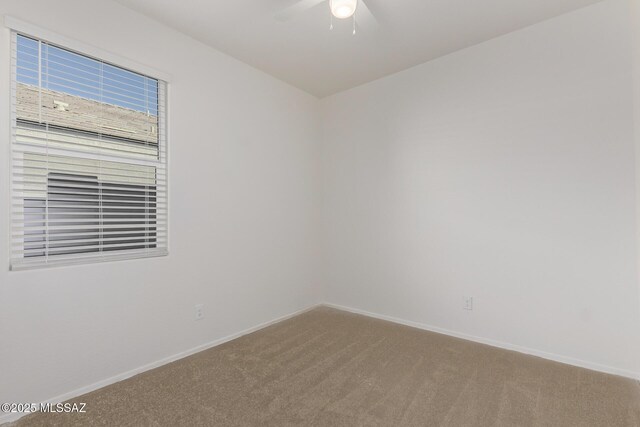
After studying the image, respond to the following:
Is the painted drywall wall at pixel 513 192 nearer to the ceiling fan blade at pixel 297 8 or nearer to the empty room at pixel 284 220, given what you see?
the empty room at pixel 284 220

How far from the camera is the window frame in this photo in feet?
5.98

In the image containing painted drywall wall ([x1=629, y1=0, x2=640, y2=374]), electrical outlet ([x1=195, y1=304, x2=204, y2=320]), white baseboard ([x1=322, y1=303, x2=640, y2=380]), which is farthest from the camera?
electrical outlet ([x1=195, y1=304, x2=204, y2=320])

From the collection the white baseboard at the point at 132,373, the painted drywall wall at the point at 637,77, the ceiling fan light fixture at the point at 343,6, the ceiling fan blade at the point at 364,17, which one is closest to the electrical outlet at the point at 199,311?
the white baseboard at the point at 132,373

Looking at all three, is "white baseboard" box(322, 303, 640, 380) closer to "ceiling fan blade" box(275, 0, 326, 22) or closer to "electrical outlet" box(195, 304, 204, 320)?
"electrical outlet" box(195, 304, 204, 320)

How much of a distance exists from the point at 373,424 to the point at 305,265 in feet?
7.32

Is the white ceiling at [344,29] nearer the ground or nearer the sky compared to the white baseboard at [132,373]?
nearer the sky

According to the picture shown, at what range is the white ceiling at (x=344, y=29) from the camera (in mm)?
2279

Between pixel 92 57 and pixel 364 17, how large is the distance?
1864 mm

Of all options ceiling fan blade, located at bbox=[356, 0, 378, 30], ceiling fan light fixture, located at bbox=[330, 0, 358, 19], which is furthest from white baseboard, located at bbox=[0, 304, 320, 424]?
ceiling fan blade, located at bbox=[356, 0, 378, 30]

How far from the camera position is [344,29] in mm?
2568

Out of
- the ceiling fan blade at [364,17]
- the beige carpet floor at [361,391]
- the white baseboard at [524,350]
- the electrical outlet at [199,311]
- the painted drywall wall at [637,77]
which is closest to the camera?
the beige carpet floor at [361,391]

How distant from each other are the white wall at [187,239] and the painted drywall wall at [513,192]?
2.84 ft

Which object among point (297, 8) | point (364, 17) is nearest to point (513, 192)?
point (364, 17)

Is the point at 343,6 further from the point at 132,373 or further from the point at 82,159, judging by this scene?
the point at 132,373
